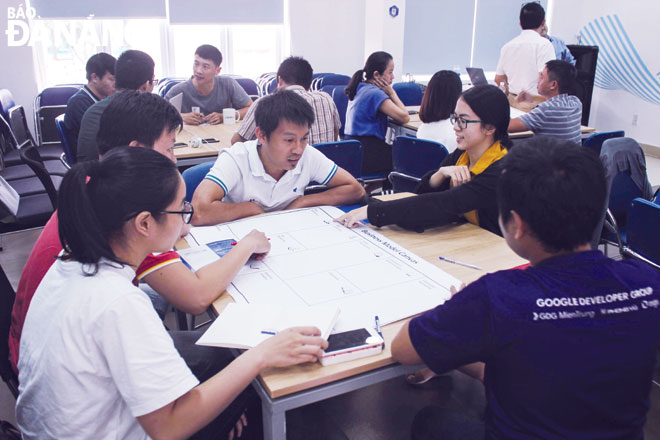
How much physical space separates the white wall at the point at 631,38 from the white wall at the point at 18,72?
7086mm

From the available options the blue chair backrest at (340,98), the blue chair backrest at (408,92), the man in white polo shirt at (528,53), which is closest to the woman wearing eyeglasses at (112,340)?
the blue chair backrest at (340,98)

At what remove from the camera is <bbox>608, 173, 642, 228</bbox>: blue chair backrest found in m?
2.84

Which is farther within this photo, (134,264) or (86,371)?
(134,264)

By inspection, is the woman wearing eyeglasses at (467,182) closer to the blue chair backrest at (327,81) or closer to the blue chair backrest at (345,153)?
the blue chair backrest at (345,153)

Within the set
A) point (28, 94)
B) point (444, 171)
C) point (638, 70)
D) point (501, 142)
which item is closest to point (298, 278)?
point (444, 171)

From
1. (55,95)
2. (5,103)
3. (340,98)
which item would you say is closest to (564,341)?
(340,98)

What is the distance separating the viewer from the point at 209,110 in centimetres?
447

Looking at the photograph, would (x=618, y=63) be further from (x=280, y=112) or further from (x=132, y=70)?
(x=280, y=112)

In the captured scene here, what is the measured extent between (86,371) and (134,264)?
252mm

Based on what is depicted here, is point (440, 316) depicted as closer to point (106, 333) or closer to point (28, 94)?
point (106, 333)

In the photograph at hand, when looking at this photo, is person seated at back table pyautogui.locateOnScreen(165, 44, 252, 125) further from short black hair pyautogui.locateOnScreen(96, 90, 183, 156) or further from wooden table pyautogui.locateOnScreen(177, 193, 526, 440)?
wooden table pyautogui.locateOnScreen(177, 193, 526, 440)

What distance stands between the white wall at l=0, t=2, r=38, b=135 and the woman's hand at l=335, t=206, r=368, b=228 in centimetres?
500

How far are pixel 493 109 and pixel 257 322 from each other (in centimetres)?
134

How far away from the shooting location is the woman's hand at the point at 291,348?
3.73 feet
